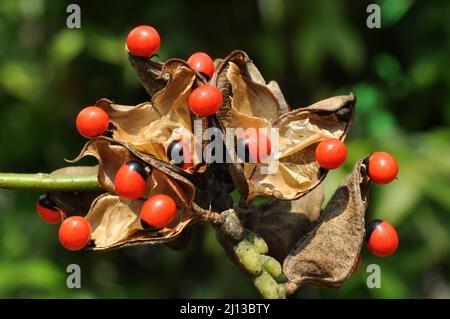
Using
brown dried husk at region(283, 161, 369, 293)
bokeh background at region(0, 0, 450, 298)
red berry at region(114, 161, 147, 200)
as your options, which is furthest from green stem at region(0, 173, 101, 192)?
bokeh background at region(0, 0, 450, 298)

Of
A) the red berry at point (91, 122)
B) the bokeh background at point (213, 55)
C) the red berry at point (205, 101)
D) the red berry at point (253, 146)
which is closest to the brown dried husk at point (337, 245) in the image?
the red berry at point (253, 146)

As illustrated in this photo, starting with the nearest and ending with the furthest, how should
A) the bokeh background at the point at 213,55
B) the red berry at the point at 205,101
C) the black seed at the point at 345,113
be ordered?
the red berry at the point at 205,101
the black seed at the point at 345,113
the bokeh background at the point at 213,55

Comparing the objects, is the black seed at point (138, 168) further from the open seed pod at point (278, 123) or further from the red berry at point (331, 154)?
the red berry at point (331, 154)

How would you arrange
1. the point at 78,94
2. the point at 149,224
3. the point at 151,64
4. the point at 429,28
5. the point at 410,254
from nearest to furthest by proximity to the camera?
the point at 149,224, the point at 151,64, the point at 410,254, the point at 429,28, the point at 78,94

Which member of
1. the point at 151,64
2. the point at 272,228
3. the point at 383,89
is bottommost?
the point at 272,228

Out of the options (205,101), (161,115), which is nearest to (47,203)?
(161,115)

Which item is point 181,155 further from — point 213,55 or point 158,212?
point 213,55
